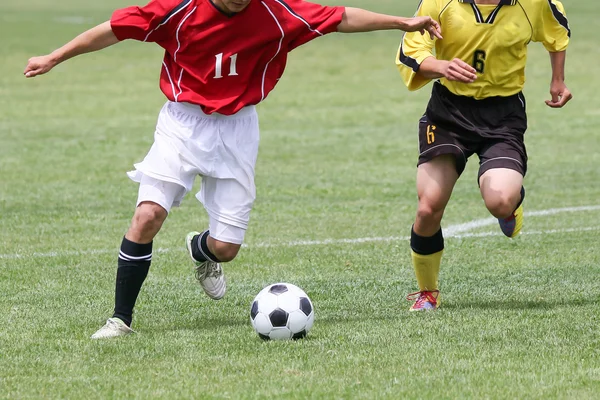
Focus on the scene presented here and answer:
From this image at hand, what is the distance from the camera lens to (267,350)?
20.0ft

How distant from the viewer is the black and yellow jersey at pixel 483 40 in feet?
23.4

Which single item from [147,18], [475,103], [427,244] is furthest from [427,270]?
[147,18]

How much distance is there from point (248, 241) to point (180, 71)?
3.38 metres

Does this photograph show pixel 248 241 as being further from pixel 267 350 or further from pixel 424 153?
pixel 267 350

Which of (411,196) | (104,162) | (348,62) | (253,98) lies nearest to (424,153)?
(253,98)

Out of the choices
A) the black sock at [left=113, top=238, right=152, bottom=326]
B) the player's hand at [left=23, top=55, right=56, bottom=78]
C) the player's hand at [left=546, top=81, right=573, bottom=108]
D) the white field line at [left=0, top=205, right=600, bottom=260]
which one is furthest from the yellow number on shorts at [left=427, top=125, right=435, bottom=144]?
the white field line at [left=0, top=205, right=600, bottom=260]

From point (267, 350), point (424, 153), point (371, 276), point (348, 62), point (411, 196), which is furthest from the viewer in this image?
point (348, 62)

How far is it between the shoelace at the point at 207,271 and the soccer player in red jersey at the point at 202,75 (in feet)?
2.13

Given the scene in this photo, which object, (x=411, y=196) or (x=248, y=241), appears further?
(x=411, y=196)

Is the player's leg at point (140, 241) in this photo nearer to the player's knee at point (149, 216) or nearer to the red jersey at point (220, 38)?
the player's knee at point (149, 216)

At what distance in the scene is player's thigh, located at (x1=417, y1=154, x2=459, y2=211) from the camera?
712 cm

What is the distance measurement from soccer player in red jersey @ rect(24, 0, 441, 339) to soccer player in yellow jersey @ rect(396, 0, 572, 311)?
0.41 meters

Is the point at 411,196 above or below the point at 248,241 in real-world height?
below

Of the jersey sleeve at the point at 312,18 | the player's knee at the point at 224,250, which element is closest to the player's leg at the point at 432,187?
the jersey sleeve at the point at 312,18
